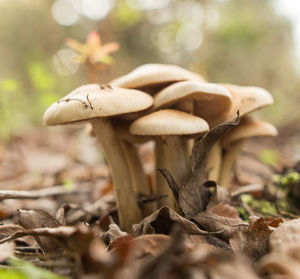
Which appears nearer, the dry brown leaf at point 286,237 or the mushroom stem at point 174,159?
the dry brown leaf at point 286,237

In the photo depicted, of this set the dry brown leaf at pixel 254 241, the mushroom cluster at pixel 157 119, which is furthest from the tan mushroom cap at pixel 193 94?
the dry brown leaf at pixel 254 241

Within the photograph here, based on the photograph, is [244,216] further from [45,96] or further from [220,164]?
[45,96]

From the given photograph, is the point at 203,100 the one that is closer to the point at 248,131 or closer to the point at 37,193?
the point at 248,131

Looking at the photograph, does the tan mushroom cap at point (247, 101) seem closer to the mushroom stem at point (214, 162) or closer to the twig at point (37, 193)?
the mushroom stem at point (214, 162)

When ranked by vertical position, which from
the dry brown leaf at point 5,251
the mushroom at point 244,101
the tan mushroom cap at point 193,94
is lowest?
the dry brown leaf at point 5,251

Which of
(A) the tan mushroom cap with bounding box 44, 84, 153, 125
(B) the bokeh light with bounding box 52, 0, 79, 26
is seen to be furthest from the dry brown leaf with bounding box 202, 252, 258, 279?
(B) the bokeh light with bounding box 52, 0, 79, 26
